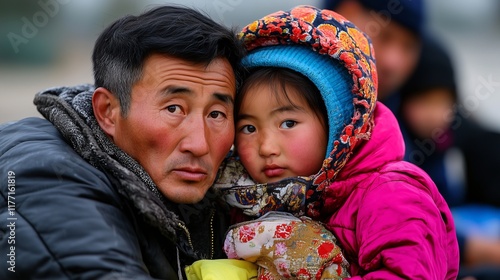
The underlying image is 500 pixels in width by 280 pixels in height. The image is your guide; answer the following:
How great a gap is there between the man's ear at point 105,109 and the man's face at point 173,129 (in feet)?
0.14

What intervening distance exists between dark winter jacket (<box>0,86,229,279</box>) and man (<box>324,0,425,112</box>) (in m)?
2.05

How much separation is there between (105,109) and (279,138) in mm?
676

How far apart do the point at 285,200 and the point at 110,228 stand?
731mm

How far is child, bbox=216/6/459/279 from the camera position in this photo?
260 centimetres

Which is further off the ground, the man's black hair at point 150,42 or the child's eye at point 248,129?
the man's black hair at point 150,42

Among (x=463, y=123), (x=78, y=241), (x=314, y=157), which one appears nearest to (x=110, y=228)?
(x=78, y=241)

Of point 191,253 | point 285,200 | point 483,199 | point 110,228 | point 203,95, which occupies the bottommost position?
point 483,199

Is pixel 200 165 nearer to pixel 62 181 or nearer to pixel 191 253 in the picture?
pixel 191 253

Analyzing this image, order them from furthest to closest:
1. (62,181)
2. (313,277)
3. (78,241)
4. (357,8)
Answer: (357,8), (313,277), (62,181), (78,241)

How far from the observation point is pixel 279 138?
9.09 ft

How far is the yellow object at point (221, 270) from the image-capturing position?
2.47 m

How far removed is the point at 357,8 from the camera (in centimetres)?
453

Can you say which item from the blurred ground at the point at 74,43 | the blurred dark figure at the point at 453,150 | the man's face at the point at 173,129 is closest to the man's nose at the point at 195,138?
the man's face at the point at 173,129

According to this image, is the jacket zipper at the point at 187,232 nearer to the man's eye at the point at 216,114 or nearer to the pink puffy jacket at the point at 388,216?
the man's eye at the point at 216,114
